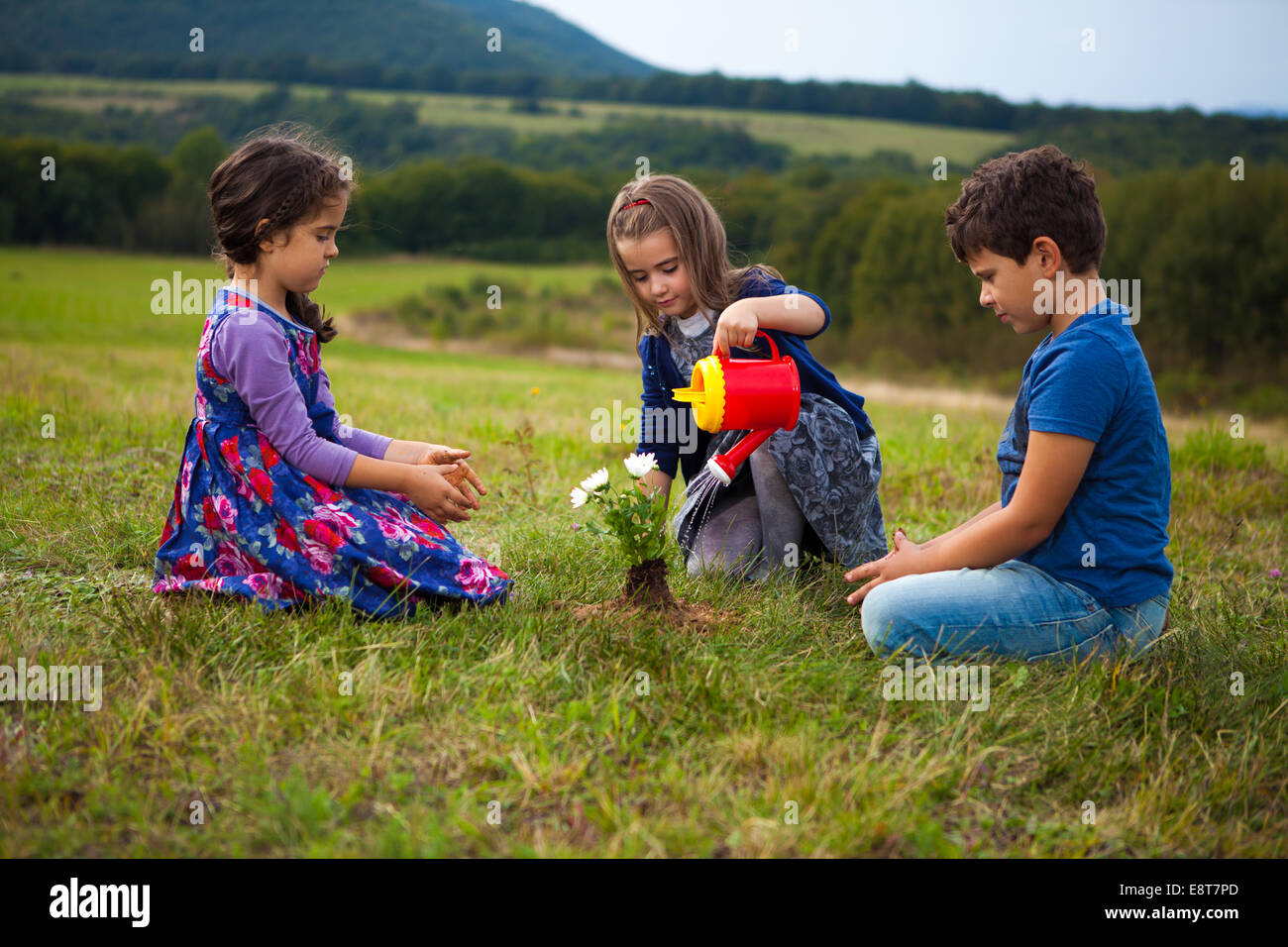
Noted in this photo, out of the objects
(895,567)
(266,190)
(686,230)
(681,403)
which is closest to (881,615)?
(895,567)

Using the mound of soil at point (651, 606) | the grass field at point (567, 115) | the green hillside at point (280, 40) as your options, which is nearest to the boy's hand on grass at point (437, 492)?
the mound of soil at point (651, 606)

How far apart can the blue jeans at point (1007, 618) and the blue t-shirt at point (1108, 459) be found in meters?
0.06

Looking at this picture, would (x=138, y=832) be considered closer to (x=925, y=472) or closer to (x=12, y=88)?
(x=925, y=472)

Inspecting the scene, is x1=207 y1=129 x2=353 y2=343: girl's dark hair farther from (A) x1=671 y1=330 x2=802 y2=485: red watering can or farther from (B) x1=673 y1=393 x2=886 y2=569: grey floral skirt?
(B) x1=673 y1=393 x2=886 y2=569: grey floral skirt

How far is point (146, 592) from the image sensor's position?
2.97 m

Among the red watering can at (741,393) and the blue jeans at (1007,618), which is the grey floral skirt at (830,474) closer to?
the red watering can at (741,393)

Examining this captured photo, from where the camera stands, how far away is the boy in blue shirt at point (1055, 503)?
258 cm

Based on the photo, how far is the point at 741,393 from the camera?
2852 millimetres

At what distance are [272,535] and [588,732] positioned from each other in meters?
1.25

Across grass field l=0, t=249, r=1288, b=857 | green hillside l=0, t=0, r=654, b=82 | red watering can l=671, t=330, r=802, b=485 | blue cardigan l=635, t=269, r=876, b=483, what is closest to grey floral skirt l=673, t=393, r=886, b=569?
blue cardigan l=635, t=269, r=876, b=483

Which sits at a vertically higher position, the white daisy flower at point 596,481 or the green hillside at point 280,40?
the green hillside at point 280,40

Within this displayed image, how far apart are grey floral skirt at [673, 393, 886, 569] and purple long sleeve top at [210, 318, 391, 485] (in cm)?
136

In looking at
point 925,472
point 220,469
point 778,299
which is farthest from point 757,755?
point 925,472

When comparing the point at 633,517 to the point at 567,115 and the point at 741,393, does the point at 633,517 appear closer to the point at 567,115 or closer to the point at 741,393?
the point at 741,393
